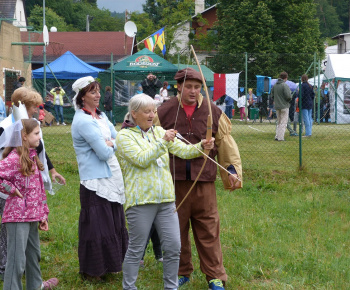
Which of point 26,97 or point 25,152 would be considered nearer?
Answer: point 25,152

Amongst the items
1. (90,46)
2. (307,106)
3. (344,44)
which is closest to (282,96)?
(307,106)

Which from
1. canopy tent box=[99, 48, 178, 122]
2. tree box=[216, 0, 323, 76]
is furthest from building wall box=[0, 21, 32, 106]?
tree box=[216, 0, 323, 76]

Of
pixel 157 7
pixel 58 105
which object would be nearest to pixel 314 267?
pixel 58 105

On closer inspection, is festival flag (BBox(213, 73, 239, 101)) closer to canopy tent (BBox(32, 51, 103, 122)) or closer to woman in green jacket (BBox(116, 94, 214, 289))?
canopy tent (BBox(32, 51, 103, 122))

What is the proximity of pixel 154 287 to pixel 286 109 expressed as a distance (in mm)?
10608

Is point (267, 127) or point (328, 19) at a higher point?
point (328, 19)

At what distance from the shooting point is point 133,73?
67.8 ft

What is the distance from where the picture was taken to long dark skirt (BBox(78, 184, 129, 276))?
475cm

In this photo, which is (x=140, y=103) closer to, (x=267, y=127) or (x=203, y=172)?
(x=203, y=172)

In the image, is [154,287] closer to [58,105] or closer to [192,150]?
[192,150]

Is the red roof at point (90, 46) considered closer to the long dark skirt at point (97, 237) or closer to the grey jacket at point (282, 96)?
the grey jacket at point (282, 96)

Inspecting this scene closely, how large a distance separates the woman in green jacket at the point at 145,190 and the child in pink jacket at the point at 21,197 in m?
0.65

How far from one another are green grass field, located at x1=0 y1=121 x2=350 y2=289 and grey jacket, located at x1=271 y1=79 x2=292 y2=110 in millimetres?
2799

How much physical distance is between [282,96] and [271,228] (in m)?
8.54
